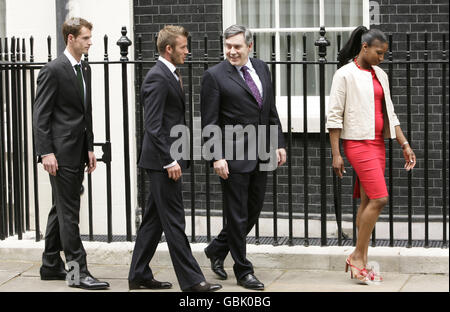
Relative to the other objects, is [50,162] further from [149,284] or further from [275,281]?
[275,281]

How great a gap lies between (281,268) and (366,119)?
1.58 m

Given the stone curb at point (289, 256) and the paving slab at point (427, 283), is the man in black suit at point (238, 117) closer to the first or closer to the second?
the stone curb at point (289, 256)

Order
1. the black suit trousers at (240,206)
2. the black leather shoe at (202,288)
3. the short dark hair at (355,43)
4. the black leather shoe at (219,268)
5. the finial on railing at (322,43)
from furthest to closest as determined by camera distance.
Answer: the finial on railing at (322,43) → the black leather shoe at (219,268) → the black suit trousers at (240,206) → the short dark hair at (355,43) → the black leather shoe at (202,288)

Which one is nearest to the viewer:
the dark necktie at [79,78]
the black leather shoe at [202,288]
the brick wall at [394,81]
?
the black leather shoe at [202,288]

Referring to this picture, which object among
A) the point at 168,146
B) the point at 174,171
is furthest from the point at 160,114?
the point at 174,171

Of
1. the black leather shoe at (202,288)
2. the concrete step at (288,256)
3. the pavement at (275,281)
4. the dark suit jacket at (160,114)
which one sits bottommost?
the pavement at (275,281)

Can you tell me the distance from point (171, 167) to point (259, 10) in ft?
11.6

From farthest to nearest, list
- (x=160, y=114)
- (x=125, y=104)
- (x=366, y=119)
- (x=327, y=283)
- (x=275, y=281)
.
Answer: (x=125, y=104) < (x=275, y=281) < (x=327, y=283) < (x=366, y=119) < (x=160, y=114)

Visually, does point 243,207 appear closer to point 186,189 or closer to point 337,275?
point 337,275

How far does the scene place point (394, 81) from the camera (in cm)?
929

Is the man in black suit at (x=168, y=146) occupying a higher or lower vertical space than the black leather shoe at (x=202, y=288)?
higher

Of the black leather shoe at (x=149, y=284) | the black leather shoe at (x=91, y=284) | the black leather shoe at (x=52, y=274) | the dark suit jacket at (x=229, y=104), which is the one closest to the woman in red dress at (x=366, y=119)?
the dark suit jacket at (x=229, y=104)

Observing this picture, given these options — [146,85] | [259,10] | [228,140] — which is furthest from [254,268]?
[259,10]

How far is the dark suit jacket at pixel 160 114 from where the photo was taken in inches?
268
